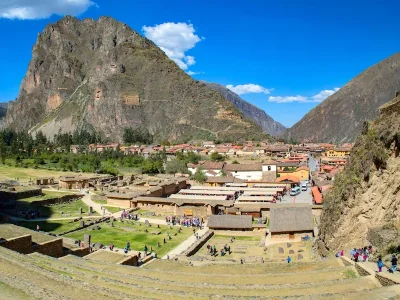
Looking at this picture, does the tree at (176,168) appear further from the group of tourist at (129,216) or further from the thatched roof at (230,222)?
the thatched roof at (230,222)

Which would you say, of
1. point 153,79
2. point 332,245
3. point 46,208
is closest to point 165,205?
point 46,208

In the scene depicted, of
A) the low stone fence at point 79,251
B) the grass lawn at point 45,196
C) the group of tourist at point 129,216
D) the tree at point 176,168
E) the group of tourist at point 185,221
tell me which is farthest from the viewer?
the tree at point 176,168

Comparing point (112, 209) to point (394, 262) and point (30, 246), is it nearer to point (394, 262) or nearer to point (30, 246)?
point (30, 246)

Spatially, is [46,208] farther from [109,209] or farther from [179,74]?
[179,74]

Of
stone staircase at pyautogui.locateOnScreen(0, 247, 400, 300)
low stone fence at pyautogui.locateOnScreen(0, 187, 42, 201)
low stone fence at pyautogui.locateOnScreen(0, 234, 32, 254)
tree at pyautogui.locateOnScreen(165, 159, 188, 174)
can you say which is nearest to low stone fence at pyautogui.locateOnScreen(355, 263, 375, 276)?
stone staircase at pyautogui.locateOnScreen(0, 247, 400, 300)

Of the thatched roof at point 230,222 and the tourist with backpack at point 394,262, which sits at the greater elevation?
the tourist with backpack at point 394,262

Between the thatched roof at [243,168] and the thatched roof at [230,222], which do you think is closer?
the thatched roof at [230,222]

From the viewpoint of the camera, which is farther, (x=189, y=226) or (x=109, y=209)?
(x=109, y=209)

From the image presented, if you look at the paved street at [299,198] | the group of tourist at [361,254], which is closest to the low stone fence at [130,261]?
the group of tourist at [361,254]
